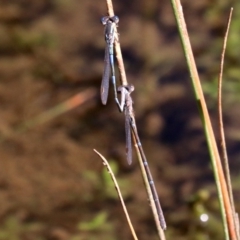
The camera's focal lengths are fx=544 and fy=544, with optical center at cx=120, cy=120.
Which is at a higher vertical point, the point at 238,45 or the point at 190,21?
the point at 190,21

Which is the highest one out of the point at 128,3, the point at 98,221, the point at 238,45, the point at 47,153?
the point at 128,3

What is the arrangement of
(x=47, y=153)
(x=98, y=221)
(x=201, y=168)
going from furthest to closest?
1. (x=47, y=153)
2. (x=201, y=168)
3. (x=98, y=221)

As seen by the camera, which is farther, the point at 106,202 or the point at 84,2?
the point at 84,2

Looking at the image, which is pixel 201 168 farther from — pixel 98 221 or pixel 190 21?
pixel 190 21

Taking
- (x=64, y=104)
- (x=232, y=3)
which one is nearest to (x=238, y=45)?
(x=232, y=3)

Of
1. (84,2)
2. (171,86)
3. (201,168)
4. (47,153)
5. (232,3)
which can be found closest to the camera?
(201,168)

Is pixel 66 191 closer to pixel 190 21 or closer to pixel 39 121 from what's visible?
pixel 39 121
